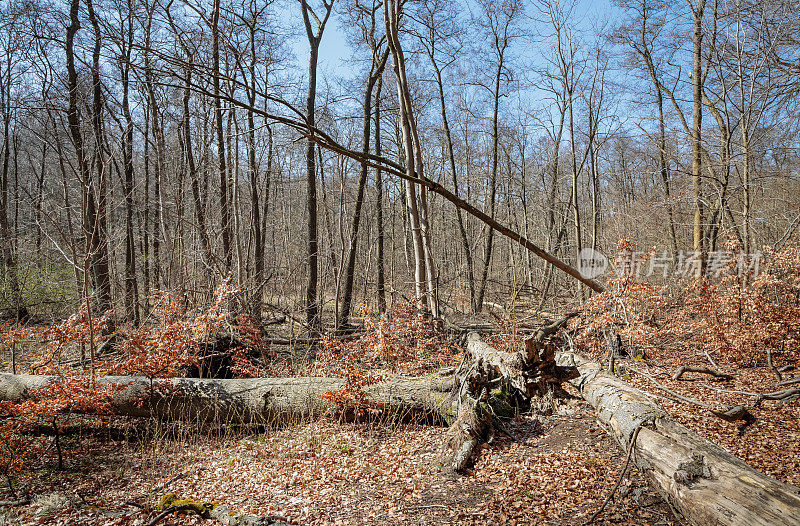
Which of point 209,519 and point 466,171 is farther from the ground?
point 466,171

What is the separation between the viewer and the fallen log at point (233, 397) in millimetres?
6492

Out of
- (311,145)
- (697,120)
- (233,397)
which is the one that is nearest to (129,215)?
(311,145)

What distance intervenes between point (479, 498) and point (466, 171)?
16711 millimetres

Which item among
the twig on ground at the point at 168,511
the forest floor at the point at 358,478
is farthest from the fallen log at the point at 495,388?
the twig on ground at the point at 168,511

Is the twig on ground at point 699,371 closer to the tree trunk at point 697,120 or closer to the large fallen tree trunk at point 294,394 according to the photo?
the large fallen tree trunk at point 294,394

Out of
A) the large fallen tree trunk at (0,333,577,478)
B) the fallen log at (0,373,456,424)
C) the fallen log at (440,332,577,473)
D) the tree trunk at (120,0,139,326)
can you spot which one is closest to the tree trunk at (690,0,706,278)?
the fallen log at (440,332,577,473)

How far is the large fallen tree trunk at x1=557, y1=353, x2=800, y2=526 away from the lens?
253 cm

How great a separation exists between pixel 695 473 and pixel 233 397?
5.99 meters

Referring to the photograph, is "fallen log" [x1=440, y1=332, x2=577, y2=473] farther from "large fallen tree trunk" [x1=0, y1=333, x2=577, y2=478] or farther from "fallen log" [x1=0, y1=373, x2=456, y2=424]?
"fallen log" [x1=0, y1=373, x2=456, y2=424]

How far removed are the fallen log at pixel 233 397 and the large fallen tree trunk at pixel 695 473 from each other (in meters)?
2.86

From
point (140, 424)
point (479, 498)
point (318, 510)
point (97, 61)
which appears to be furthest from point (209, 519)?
point (97, 61)

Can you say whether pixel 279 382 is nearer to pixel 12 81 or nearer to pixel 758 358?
pixel 758 358

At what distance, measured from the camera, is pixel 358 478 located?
16.1ft

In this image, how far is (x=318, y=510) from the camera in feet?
13.9
